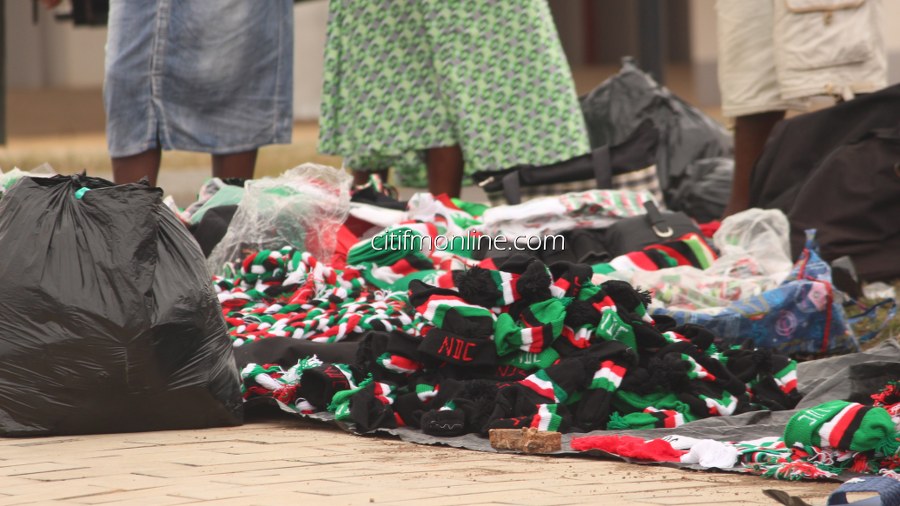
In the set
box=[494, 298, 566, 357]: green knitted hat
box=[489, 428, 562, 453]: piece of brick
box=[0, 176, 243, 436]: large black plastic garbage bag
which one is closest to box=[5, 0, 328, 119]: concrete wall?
box=[0, 176, 243, 436]: large black plastic garbage bag

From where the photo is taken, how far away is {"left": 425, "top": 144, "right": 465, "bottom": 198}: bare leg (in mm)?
5918

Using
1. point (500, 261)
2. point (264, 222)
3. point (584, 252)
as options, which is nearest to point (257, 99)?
point (264, 222)

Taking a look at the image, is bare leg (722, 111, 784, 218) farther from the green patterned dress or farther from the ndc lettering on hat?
the ndc lettering on hat

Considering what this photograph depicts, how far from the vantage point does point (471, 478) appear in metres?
2.66

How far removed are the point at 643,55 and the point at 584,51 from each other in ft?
51.6

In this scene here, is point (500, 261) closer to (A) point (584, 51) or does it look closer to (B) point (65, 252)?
(B) point (65, 252)

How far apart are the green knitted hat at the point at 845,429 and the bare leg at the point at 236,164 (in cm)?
289

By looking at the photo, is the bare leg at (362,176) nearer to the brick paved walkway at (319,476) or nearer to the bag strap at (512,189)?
the bag strap at (512,189)

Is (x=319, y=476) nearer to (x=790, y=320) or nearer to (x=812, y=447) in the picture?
(x=812, y=447)

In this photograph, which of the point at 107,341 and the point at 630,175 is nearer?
the point at 107,341

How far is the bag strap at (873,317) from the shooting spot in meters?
4.35

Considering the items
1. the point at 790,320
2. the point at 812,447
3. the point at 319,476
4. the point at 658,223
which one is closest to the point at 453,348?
the point at 319,476

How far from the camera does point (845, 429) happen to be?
265 cm

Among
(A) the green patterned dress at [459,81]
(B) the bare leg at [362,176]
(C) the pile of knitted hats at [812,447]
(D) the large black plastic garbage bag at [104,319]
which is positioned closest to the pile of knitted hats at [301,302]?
(D) the large black plastic garbage bag at [104,319]
